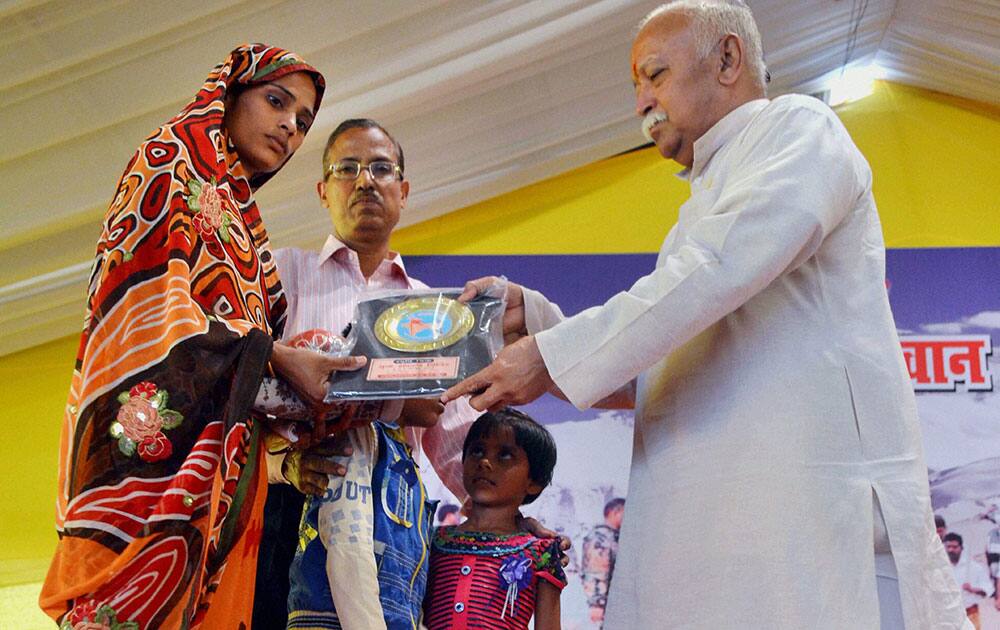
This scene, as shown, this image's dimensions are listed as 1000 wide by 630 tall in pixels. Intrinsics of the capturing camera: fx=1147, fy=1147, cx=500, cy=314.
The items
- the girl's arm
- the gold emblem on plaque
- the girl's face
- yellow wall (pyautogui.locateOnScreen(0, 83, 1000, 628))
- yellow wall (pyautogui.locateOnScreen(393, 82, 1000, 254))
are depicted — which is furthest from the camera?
yellow wall (pyautogui.locateOnScreen(393, 82, 1000, 254))

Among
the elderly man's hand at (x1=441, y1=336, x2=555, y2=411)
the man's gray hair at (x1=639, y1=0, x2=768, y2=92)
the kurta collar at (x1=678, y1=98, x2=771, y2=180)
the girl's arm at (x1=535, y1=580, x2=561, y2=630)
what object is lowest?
the girl's arm at (x1=535, y1=580, x2=561, y2=630)

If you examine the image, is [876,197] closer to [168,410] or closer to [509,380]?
[509,380]

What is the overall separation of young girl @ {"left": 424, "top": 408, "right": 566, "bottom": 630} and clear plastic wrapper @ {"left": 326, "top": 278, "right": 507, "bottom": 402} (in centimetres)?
72

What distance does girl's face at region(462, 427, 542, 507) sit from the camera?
3.38m

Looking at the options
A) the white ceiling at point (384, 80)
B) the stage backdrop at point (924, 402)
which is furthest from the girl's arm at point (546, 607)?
the white ceiling at point (384, 80)

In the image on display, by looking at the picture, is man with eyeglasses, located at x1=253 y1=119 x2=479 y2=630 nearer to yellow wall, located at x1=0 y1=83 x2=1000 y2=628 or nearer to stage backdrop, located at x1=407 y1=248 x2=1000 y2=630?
stage backdrop, located at x1=407 y1=248 x2=1000 y2=630

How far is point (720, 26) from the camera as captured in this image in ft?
9.34

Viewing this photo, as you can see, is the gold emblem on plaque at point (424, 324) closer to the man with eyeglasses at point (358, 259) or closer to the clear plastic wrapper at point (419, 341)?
the clear plastic wrapper at point (419, 341)

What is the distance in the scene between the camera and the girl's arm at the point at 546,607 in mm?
3230

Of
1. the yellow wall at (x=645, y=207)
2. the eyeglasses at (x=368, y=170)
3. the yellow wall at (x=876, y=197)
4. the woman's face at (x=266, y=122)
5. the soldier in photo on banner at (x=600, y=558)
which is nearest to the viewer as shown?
the woman's face at (x=266, y=122)

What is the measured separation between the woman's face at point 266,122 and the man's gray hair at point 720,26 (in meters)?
1.00

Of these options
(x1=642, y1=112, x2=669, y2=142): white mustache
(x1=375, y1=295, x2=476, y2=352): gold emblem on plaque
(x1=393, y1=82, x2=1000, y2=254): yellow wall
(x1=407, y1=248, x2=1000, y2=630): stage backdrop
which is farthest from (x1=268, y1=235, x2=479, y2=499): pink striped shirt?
(x1=393, y1=82, x2=1000, y2=254): yellow wall

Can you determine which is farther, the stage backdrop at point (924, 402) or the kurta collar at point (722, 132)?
the stage backdrop at point (924, 402)

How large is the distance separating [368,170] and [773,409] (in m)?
1.71
